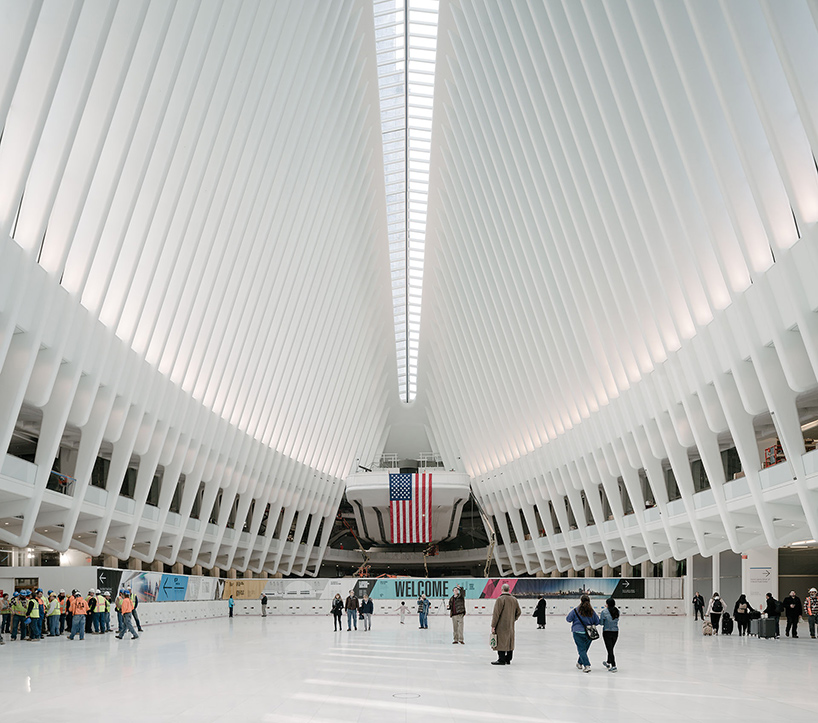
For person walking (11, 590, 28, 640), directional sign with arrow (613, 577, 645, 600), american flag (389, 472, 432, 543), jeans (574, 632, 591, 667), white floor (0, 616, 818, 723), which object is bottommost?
white floor (0, 616, 818, 723)

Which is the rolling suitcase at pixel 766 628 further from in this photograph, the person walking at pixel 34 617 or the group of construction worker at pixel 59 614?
the person walking at pixel 34 617

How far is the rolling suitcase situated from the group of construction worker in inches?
560

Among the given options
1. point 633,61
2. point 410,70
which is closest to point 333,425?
point 410,70

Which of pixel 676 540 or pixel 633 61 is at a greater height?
pixel 633 61

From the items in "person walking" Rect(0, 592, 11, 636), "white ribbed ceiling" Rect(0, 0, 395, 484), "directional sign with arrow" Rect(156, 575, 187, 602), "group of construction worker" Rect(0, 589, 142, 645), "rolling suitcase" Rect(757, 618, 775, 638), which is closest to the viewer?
"white ribbed ceiling" Rect(0, 0, 395, 484)

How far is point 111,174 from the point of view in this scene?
18078 millimetres

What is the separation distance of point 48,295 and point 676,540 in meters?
20.2

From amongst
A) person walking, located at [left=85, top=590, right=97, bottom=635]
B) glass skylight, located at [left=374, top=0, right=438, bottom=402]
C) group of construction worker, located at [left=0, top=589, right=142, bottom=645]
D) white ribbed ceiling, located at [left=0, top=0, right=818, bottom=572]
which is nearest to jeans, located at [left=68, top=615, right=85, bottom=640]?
group of construction worker, located at [left=0, top=589, right=142, bottom=645]

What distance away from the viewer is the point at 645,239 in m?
19.8

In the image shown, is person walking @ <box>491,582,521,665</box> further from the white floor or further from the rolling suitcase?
the rolling suitcase

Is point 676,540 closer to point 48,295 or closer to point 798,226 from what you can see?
point 798,226

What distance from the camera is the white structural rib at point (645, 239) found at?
15008mm

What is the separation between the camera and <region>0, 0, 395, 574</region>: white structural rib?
16266 mm

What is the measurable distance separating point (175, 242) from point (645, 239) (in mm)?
12403
